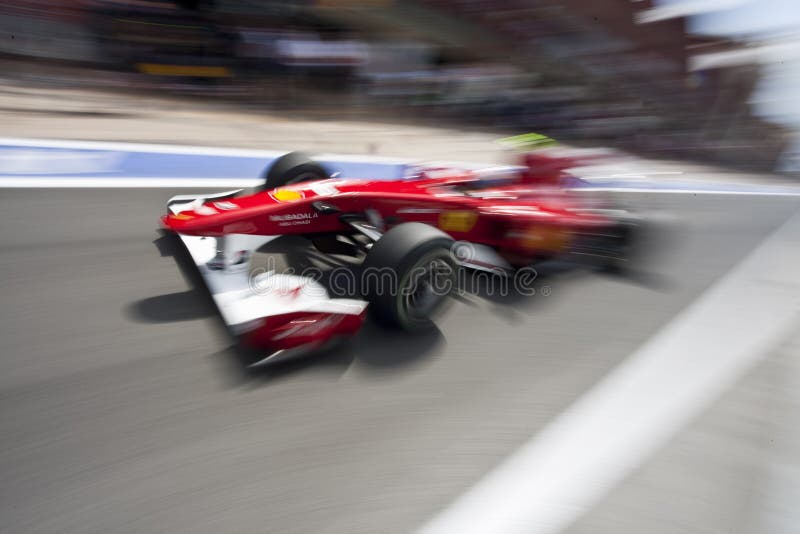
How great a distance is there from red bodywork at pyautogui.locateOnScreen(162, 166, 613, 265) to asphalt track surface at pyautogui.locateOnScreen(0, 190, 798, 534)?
36 cm

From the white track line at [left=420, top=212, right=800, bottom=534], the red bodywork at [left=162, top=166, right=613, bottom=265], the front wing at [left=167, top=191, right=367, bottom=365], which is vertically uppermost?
the red bodywork at [left=162, top=166, right=613, bottom=265]

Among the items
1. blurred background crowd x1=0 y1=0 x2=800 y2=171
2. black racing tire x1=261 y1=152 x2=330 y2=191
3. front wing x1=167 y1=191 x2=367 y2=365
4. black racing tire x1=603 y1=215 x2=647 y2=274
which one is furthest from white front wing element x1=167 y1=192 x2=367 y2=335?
blurred background crowd x1=0 y1=0 x2=800 y2=171

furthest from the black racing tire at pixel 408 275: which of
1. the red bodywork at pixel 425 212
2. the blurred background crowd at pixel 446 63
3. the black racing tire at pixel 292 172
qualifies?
the blurred background crowd at pixel 446 63

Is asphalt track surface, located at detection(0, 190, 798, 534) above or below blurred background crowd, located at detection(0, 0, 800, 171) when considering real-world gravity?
below

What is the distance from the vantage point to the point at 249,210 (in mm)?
2332

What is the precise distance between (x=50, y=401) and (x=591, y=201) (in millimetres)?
2926

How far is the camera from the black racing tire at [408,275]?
219 centimetres

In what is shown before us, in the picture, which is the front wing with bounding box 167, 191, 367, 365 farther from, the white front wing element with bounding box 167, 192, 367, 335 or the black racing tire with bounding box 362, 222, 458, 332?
the black racing tire with bounding box 362, 222, 458, 332

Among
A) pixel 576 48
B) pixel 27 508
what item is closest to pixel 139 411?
pixel 27 508

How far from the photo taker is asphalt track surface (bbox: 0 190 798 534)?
153 cm

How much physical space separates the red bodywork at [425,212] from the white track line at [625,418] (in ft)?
2.50

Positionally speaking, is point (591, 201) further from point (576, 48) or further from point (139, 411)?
point (576, 48)

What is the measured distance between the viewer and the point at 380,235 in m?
2.69

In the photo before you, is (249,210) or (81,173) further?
(81,173)
